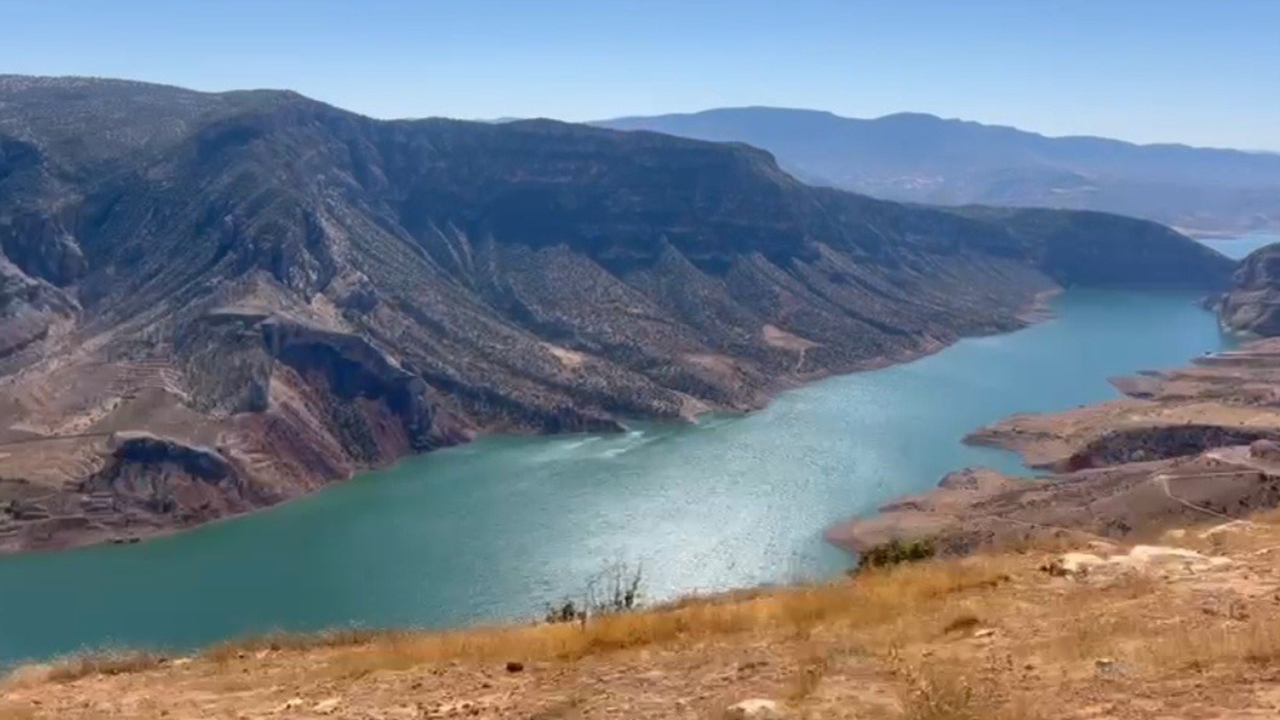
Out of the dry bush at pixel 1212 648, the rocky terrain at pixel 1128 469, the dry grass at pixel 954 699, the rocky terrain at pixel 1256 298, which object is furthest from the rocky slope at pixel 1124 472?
the rocky terrain at pixel 1256 298

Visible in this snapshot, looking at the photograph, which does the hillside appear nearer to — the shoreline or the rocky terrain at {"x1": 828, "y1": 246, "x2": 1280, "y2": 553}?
the rocky terrain at {"x1": 828, "y1": 246, "x2": 1280, "y2": 553}

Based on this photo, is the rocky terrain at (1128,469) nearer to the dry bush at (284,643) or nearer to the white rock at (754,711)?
the dry bush at (284,643)

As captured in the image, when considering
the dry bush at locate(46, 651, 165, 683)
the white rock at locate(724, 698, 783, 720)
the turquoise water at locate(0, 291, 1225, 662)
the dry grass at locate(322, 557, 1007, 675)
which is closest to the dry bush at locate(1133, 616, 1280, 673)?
the dry grass at locate(322, 557, 1007, 675)

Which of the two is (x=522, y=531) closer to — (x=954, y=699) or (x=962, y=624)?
(x=962, y=624)

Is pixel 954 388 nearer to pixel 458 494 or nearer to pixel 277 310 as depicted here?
pixel 458 494

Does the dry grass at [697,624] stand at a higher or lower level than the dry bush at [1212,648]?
lower

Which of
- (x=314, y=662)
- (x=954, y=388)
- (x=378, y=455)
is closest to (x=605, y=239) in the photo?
(x=954, y=388)

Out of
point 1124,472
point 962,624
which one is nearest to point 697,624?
point 962,624
